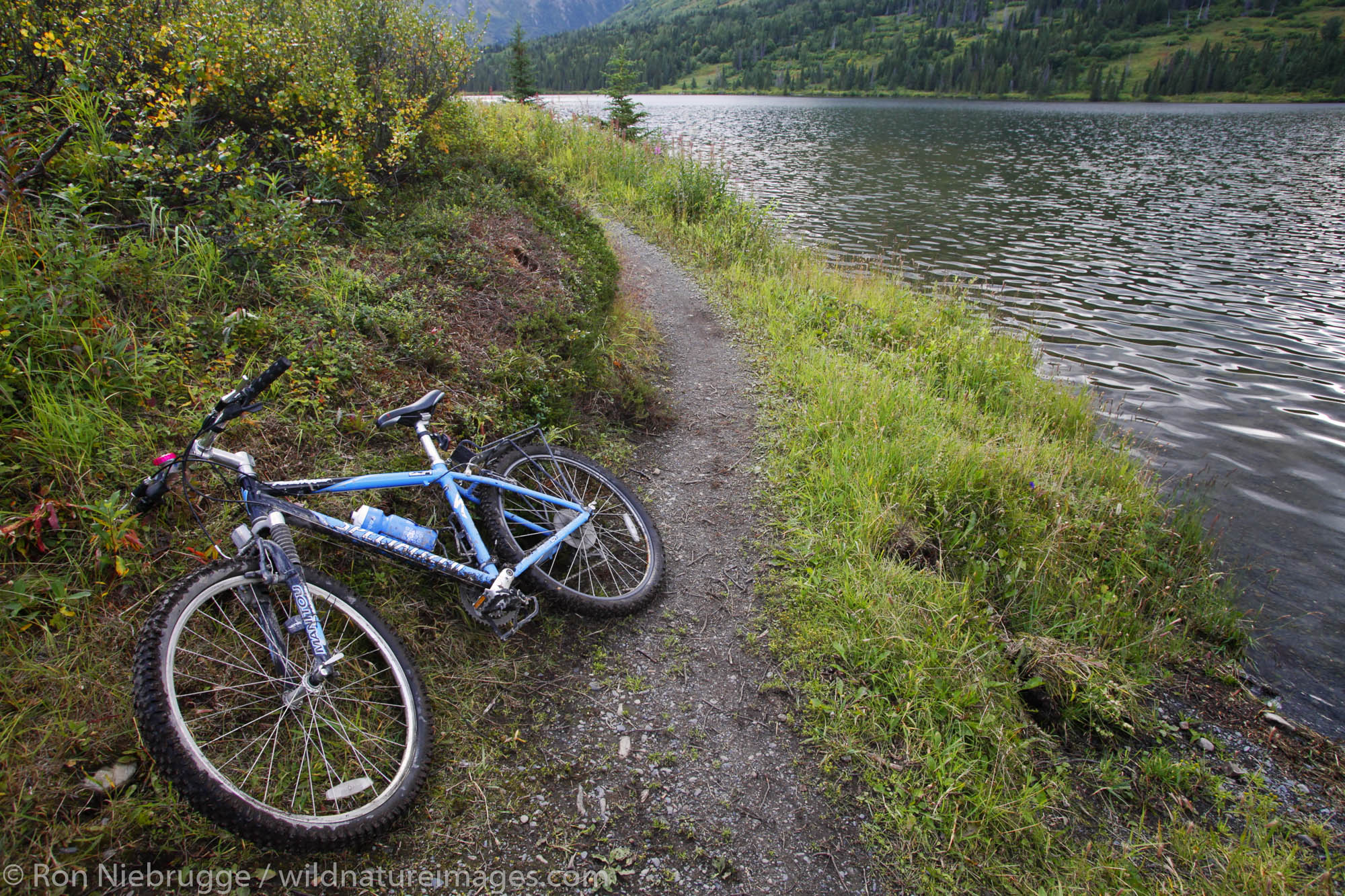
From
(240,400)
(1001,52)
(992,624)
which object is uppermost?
(1001,52)

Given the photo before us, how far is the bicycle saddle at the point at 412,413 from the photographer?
3.88 metres

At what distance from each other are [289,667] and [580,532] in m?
2.04

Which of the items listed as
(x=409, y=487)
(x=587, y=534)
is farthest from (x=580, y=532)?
(x=409, y=487)

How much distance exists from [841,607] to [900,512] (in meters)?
1.33

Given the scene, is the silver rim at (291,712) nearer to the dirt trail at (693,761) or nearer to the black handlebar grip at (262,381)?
the dirt trail at (693,761)

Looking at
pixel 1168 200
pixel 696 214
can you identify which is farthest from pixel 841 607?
pixel 1168 200

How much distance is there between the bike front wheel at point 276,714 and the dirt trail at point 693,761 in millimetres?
720

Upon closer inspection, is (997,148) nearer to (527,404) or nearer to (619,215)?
(619,215)

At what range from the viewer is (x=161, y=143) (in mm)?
5039

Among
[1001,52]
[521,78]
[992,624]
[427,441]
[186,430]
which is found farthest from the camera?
[1001,52]

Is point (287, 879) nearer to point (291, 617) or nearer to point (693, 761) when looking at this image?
point (291, 617)

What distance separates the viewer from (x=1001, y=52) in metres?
110

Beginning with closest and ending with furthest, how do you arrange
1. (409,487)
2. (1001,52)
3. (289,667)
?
(289,667)
(409,487)
(1001,52)

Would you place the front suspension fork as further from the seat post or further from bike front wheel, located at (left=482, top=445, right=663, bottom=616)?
bike front wheel, located at (left=482, top=445, right=663, bottom=616)
